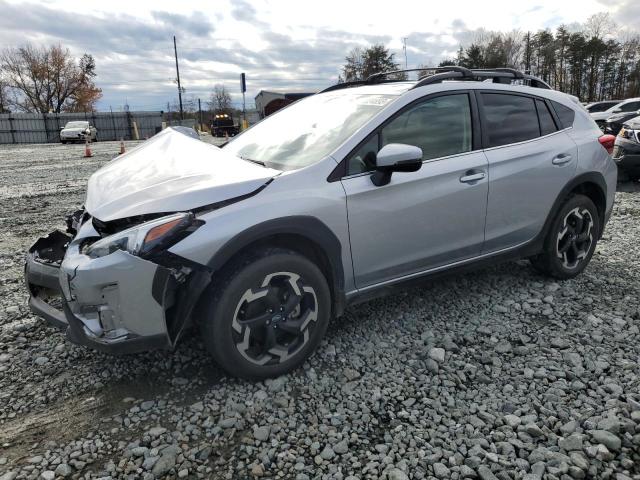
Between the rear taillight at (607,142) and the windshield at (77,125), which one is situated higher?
the windshield at (77,125)

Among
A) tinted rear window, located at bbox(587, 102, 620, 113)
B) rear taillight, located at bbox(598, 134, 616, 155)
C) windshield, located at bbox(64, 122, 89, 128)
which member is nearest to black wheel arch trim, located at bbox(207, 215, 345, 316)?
rear taillight, located at bbox(598, 134, 616, 155)

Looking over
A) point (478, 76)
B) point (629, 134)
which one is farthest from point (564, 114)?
point (629, 134)

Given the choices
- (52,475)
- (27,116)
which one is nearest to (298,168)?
(52,475)

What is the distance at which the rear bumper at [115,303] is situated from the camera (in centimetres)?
243

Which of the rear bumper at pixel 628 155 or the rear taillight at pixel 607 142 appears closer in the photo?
the rear taillight at pixel 607 142

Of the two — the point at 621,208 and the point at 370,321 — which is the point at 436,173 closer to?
the point at 370,321

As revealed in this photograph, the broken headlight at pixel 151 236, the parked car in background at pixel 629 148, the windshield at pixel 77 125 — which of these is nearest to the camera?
the broken headlight at pixel 151 236

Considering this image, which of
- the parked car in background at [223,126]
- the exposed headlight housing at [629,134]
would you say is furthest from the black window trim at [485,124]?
the parked car in background at [223,126]

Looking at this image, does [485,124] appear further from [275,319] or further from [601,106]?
[601,106]

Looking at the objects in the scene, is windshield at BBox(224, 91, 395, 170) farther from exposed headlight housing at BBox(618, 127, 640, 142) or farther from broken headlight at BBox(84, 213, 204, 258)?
exposed headlight housing at BBox(618, 127, 640, 142)

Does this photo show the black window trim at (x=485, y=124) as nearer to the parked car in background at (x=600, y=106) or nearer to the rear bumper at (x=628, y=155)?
the rear bumper at (x=628, y=155)

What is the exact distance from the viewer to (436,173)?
328 centimetres

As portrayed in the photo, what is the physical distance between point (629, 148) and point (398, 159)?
7.81 meters

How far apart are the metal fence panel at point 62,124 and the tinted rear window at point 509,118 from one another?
38.2 meters
